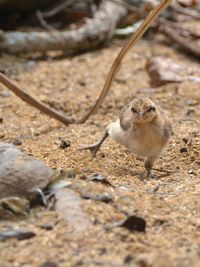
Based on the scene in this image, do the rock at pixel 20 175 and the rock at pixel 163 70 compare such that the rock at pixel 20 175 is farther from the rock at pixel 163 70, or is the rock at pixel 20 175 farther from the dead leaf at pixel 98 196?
the rock at pixel 163 70

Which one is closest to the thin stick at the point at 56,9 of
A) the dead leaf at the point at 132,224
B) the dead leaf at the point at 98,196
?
the dead leaf at the point at 98,196

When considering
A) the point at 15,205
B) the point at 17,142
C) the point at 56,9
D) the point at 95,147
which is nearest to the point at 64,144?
the point at 95,147

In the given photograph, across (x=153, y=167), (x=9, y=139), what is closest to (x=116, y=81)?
(x=9, y=139)

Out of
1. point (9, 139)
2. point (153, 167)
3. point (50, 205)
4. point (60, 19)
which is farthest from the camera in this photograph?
point (60, 19)

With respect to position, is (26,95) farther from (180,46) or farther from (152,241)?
(180,46)

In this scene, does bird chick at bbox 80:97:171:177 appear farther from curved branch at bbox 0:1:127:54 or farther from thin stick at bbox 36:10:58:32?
thin stick at bbox 36:10:58:32

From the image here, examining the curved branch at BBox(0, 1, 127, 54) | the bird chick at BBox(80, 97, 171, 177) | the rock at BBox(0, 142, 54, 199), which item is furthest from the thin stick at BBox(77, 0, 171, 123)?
the curved branch at BBox(0, 1, 127, 54)

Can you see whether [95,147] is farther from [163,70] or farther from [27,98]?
[163,70]

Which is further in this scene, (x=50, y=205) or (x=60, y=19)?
(x=60, y=19)
